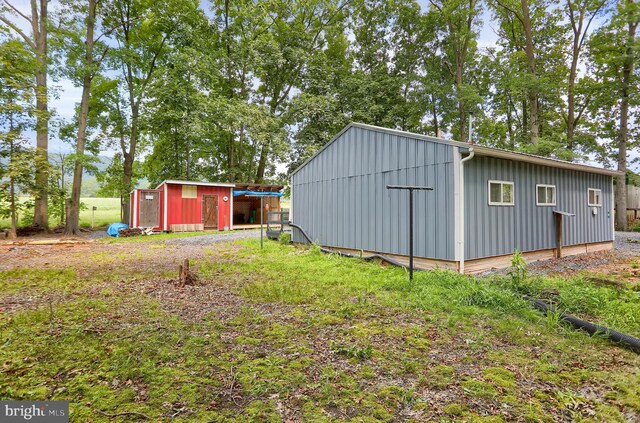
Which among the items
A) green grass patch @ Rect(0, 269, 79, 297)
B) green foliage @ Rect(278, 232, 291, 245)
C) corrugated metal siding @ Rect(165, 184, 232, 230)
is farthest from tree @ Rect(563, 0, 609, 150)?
green grass patch @ Rect(0, 269, 79, 297)

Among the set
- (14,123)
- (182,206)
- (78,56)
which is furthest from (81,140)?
(182,206)

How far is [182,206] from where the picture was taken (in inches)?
652

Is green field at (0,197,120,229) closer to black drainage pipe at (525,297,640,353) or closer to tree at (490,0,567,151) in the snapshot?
black drainage pipe at (525,297,640,353)

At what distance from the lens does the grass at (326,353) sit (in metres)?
2.16

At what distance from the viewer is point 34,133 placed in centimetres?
1471

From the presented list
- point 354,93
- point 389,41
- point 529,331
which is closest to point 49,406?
point 529,331

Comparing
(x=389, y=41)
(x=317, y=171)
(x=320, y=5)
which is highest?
(x=320, y=5)

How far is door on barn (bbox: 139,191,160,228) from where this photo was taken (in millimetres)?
15461

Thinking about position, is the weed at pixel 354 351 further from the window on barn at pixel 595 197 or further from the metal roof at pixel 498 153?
the window on barn at pixel 595 197

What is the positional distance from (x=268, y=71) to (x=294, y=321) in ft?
75.5

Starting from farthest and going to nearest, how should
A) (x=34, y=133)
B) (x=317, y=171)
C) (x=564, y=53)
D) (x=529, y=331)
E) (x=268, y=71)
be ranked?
(x=268, y=71) < (x=564, y=53) < (x=34, y=133) < (x=317, y=171) < (x=529, y=331)

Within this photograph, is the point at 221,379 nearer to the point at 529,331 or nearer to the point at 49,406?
the point at 49,406

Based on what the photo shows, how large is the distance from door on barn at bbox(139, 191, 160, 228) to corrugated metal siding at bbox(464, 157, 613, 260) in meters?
14.9

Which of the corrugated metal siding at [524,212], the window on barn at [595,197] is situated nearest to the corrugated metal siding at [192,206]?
the corrugated metal siding at [524,212]
